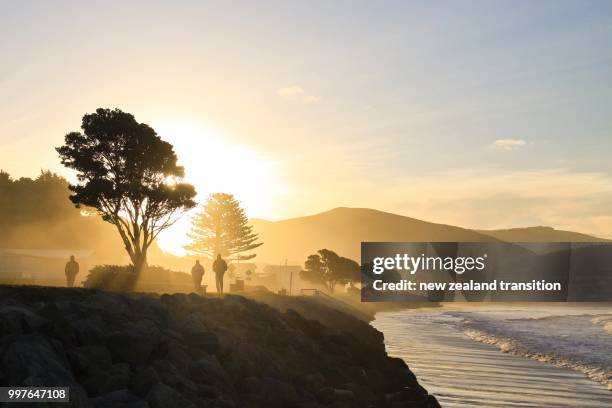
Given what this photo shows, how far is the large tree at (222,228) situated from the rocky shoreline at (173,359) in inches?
3234

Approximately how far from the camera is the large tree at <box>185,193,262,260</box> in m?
109

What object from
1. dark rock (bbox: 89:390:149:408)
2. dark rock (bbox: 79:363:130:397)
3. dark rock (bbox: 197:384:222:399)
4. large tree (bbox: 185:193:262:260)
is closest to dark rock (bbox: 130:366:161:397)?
dark rock (bbox: 79:363:130:397)

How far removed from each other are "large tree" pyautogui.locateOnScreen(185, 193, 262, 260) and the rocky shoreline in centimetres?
8215

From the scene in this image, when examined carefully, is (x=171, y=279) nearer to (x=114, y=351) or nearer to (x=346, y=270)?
(x=114, y=351)

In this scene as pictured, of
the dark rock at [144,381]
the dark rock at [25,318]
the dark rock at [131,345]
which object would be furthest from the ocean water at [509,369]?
the dark rock at [25,318]

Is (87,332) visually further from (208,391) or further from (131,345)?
(208,391)

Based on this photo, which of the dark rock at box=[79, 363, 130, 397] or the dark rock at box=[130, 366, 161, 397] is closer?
the dark rock at box=[79, 363, 130, 397]

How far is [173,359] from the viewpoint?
655 inches

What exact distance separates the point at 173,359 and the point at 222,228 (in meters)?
93.7

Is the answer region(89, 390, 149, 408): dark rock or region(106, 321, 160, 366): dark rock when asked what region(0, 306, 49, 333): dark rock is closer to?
region(106, 321, 160, 366): dark rock

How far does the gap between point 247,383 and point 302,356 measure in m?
7.41

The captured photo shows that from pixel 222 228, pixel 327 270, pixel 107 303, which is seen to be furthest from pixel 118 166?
pixel 327 270

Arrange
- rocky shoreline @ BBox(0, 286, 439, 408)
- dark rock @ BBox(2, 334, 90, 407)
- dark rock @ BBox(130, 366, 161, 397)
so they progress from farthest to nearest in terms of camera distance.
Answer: dark rock @ BBox(130, 366, 161, 397) < rocky shoreline @ BBox(0, 286, 439, 408) < dark rock @ BBox(2, 334, 90, 407)

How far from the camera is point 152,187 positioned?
50719 mm
